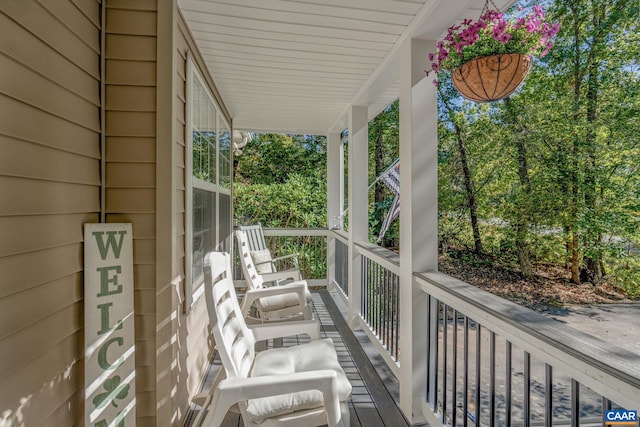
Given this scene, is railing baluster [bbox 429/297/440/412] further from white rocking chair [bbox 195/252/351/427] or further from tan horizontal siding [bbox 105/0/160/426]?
tan horizontal siding [bbox 105/0/160/426]

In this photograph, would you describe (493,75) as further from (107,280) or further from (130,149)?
(107,280)

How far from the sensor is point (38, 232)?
1263 millimetres

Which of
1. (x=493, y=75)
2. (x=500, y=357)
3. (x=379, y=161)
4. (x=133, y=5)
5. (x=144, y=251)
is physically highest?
(x=379, y=161)

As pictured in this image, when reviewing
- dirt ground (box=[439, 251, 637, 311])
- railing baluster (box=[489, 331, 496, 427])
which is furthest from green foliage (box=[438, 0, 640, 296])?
railing baluster (box=[489, 331, 496, 427])

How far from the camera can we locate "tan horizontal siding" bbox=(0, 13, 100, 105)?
3.61 ft

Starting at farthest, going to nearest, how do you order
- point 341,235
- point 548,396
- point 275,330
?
point 341,235, point 275,330, point 548,396

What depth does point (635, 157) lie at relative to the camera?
4664mm

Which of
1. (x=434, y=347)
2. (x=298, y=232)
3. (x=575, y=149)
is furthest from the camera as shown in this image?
(x=298, y=232)

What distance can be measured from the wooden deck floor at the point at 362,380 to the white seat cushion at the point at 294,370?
0.61 m

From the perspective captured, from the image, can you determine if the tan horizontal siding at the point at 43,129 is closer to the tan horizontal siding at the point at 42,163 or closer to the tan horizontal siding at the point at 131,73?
the tan horizontal siding at the point at 42,163

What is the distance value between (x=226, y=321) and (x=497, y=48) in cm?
192

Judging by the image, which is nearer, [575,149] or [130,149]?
[130,149]

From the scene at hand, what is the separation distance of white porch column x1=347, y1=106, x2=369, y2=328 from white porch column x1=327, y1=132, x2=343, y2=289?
1.70 metres

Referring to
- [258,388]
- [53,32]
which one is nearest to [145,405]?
[258,388]
